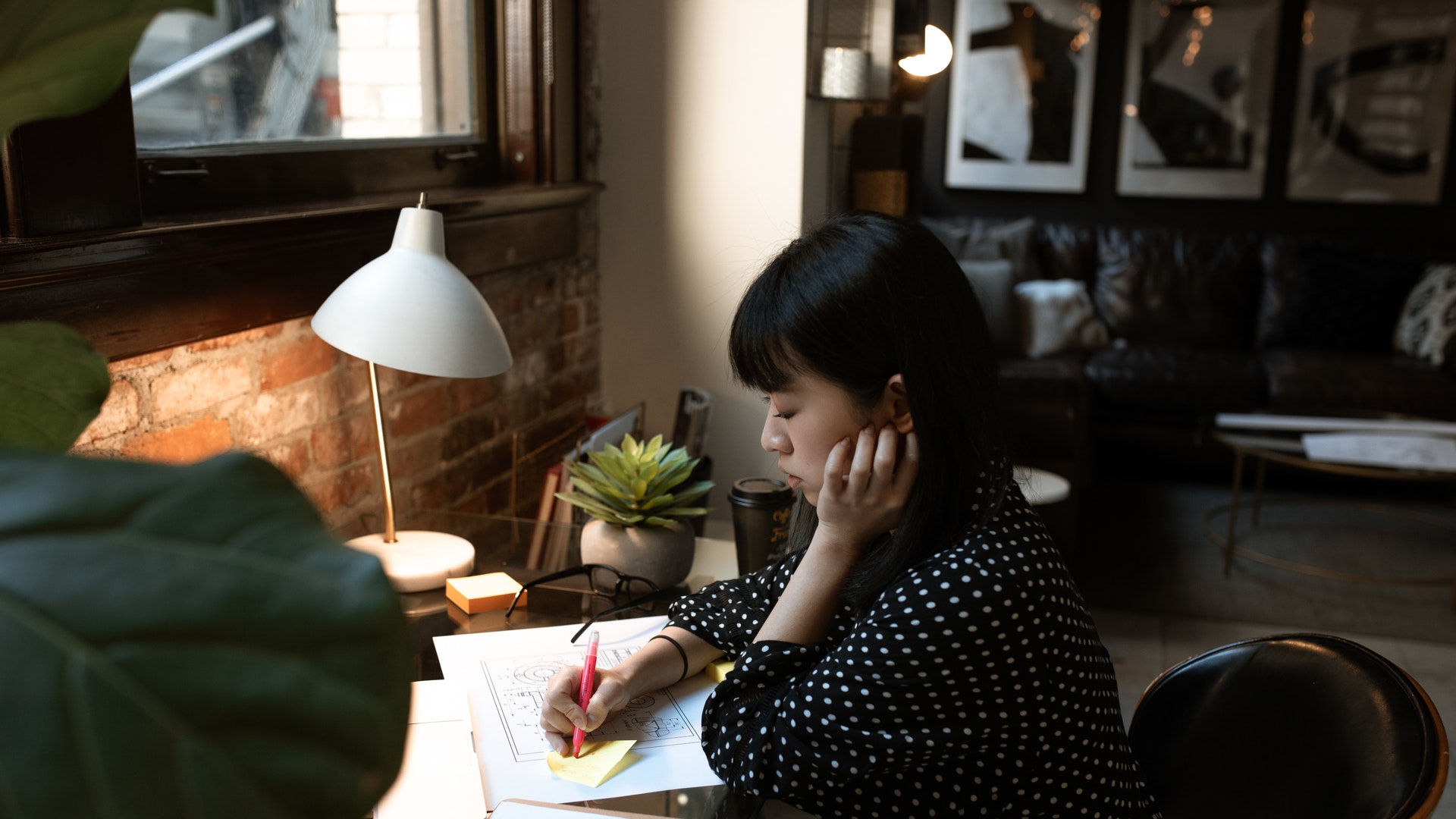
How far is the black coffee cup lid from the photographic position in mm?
1607

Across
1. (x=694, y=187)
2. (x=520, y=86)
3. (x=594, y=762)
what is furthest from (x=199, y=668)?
(x=694, y=187)

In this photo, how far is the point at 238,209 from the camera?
146 cm

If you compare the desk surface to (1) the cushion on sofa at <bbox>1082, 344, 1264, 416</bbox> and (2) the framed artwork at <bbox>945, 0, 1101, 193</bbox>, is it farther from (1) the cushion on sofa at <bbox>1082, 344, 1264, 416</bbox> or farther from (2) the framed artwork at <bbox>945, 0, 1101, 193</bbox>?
(2) the framed artwork at <bbox>945, 0, 1101, 193</bbox>

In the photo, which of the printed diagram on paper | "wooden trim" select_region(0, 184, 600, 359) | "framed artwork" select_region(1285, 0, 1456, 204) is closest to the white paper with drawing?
the printed diagram on paper

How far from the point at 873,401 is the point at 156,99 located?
0.95 metres

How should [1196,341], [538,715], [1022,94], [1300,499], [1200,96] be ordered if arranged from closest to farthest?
[538,715] < [1300,499] < [1196,341] < [1200,96] < [1022,94]

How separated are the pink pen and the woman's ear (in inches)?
15.5

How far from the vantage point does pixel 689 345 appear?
7.63 feet

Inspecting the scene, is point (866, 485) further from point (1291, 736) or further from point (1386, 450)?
point (1386, 450)

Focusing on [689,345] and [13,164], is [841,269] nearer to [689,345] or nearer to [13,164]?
[13,164]

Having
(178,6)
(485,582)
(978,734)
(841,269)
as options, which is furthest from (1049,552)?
(178,6)

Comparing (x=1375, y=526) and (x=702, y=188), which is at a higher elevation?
(x=702, y=188)

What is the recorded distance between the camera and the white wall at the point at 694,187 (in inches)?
84.7

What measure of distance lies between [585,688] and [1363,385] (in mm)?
4383
